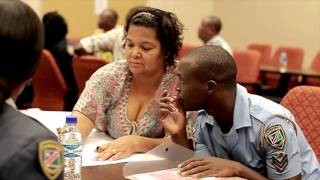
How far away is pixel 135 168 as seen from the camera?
173 cm

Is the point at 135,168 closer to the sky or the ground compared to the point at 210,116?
closer to the ground

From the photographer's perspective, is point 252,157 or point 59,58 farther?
point 59,58

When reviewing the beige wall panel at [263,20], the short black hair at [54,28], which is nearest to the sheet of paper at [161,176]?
the short black hair at [54,28]

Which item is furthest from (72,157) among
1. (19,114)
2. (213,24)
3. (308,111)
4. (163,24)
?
(213,24)

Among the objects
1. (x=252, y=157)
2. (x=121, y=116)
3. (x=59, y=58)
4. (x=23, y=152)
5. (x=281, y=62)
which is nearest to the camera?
(x=23, y=152)

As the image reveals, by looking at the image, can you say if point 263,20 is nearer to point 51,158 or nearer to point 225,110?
point 225,110

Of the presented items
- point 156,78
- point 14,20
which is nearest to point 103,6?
point 156,78

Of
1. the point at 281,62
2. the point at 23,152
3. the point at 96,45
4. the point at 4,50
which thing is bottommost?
the point at 281,62

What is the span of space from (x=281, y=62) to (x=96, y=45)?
3331mm

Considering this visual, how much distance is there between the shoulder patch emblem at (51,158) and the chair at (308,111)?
1.38 meters

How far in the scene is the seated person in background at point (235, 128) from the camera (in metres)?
1.61

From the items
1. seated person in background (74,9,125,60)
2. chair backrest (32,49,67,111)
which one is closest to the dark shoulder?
chair backrest (32,49,67,111)

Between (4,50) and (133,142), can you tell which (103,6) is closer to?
(133,142)

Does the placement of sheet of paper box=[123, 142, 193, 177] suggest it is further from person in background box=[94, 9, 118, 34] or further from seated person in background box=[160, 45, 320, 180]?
person in background box=[94, 9, 118, 34]
